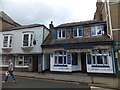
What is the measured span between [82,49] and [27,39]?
8.44m

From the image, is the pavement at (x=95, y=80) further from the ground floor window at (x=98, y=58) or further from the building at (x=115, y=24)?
the building at (x=115, y=24)

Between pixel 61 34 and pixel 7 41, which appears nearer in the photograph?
pixel 61 34

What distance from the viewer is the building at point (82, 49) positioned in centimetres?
1561

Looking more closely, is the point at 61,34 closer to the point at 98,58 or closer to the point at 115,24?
the point at 98,58

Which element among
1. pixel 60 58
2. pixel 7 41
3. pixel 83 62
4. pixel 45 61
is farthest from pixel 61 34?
pixel 7 41

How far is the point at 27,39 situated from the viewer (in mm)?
20375

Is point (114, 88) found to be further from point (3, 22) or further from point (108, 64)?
point (3, 22)

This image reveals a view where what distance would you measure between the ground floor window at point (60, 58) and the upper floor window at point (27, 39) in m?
4.20

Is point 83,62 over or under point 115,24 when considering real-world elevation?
under

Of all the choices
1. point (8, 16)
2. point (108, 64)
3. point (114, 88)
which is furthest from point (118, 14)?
point (8, 16)

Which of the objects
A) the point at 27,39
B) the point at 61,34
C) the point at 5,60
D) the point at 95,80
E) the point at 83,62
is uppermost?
the point at 61,34

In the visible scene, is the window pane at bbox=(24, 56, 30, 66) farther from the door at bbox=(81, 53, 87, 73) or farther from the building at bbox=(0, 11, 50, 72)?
the door at bbox=(81, 53, 87, 73)

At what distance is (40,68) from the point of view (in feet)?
63.2

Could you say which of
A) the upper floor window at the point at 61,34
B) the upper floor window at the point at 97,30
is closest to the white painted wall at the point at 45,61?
the upper floor window at the point at 61,34
